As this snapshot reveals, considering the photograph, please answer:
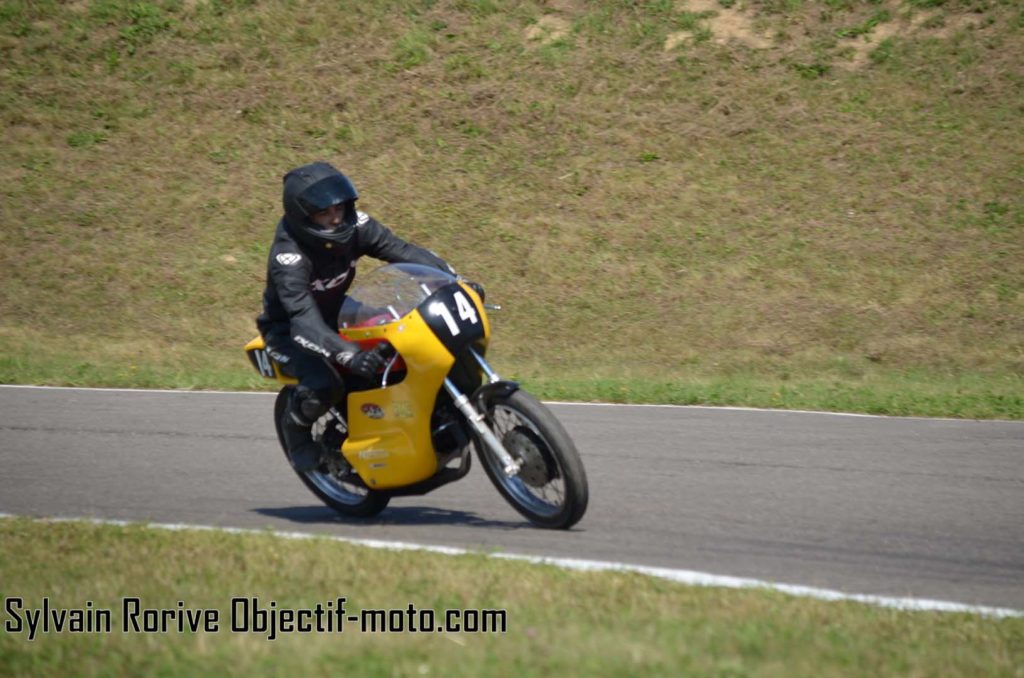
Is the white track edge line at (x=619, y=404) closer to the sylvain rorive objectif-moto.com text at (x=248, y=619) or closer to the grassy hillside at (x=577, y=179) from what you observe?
the grassy hillside at (x=577, y=179)

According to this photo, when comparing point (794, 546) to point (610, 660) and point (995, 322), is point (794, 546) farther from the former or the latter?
point (995, 322)

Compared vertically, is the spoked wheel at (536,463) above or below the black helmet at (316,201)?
below

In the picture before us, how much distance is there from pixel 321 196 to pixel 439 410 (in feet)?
4.50

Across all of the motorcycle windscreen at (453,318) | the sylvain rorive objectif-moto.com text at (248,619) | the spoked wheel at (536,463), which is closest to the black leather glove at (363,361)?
the motorcycle windscreen at (453,318)

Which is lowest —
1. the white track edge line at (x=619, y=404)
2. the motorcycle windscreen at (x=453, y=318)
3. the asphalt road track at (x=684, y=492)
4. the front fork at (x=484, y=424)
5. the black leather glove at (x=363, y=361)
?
the white track edge line at (x=619, y=404)

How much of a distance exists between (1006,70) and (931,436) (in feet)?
51.8

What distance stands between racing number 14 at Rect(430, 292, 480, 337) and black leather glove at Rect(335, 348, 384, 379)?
431 millimetres

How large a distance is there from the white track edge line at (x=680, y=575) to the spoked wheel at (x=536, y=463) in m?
0.51

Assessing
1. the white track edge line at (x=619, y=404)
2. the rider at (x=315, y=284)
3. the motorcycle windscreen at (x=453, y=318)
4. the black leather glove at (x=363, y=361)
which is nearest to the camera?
the motorcycle windscreen at (x=453, y=318)

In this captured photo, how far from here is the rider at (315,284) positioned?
7.02 m

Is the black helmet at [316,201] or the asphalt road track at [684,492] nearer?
the asphalt road track at [684,492]

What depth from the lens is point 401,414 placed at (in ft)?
22.8

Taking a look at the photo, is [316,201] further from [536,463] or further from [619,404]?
[619,404]

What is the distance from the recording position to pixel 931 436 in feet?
34.9
